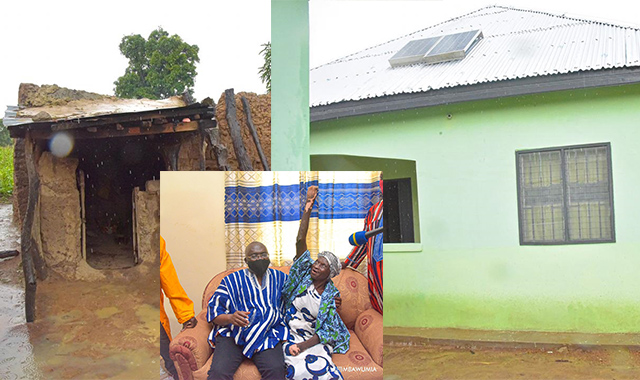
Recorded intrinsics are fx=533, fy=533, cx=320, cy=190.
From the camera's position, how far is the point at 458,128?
6527mm

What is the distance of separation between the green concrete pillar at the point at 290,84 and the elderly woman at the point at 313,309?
1332 mm

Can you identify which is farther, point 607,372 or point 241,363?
point 607,372

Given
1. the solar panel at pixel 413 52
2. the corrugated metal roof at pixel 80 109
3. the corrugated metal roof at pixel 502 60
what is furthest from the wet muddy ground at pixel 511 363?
the corrugated metal roof at pixel 80 109

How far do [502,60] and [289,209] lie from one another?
15.0ft

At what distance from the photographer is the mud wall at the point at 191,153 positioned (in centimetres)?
751

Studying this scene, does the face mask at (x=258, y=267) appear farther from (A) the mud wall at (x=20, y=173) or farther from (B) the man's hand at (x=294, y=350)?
(A) the mud wall at (x=20, y=173)

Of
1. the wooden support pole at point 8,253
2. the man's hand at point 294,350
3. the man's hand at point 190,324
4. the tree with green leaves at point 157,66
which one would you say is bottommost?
the man's hand at point 294,350

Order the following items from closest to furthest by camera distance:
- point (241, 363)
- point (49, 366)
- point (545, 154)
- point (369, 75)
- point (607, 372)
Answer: point (241, 363) → point (607, 372) → point (49, 366) → point (545, 154) → point (369, 75)

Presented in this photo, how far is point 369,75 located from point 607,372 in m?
4.78

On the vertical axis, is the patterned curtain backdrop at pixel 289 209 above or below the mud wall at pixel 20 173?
below

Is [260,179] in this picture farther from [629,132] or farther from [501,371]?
[629,132]

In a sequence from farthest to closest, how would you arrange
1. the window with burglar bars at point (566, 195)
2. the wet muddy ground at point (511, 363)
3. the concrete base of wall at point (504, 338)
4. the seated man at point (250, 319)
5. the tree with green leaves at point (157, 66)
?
the tree with green leaves at point (157, 66) < the window with burglar bars at point (566, 195) < the concrete base of wall at point (504, 338) < the wet muddy ground at point (511, 363) < the seated man at point (250, 319)

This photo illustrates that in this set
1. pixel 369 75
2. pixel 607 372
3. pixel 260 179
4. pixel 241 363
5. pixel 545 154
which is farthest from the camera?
pixel 369 75

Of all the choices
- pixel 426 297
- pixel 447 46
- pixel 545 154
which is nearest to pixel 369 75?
pixel 447 46
